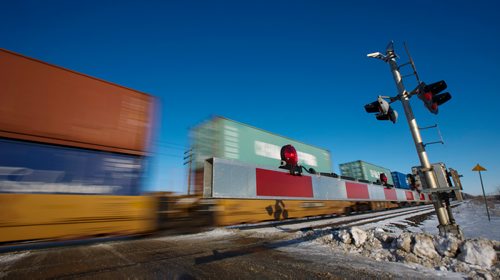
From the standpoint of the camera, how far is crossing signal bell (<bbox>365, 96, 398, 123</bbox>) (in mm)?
5605

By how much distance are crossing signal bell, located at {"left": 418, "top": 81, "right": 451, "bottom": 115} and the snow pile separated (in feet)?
9.55

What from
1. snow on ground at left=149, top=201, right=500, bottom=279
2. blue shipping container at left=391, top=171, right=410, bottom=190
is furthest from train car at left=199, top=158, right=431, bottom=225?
blue shipping container at left=391, top=171, right=410, bottom=190

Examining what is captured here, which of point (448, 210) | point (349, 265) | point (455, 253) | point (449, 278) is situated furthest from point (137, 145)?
point (448, 210)

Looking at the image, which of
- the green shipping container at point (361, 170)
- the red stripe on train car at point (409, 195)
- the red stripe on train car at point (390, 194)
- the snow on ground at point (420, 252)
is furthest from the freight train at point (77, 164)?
the red stripe on train car at point (409, 195)

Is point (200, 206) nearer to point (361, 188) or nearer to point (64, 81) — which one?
point (64, 81)

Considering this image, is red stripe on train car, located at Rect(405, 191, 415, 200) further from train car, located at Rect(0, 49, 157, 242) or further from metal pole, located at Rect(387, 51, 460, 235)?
train car, located at Rect(0, 49, 157, 242)

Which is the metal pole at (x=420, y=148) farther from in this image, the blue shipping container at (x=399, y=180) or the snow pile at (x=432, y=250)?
the blue shipping container at (x=399, y=180)

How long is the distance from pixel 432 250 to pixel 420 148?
2626 millimetres

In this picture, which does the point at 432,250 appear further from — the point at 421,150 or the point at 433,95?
the point at 433,95

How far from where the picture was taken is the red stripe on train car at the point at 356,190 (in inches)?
603

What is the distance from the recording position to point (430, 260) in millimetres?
3926

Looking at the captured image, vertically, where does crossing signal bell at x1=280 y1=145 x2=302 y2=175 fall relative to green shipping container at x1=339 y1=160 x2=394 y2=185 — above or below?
below

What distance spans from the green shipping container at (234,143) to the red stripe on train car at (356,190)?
6500 millimetres

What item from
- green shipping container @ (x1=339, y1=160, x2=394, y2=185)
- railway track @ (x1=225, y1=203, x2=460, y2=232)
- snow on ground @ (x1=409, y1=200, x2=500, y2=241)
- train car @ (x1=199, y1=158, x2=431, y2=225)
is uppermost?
green shipping container @ (x1=339, y1=160, x2=394, y2=185)
